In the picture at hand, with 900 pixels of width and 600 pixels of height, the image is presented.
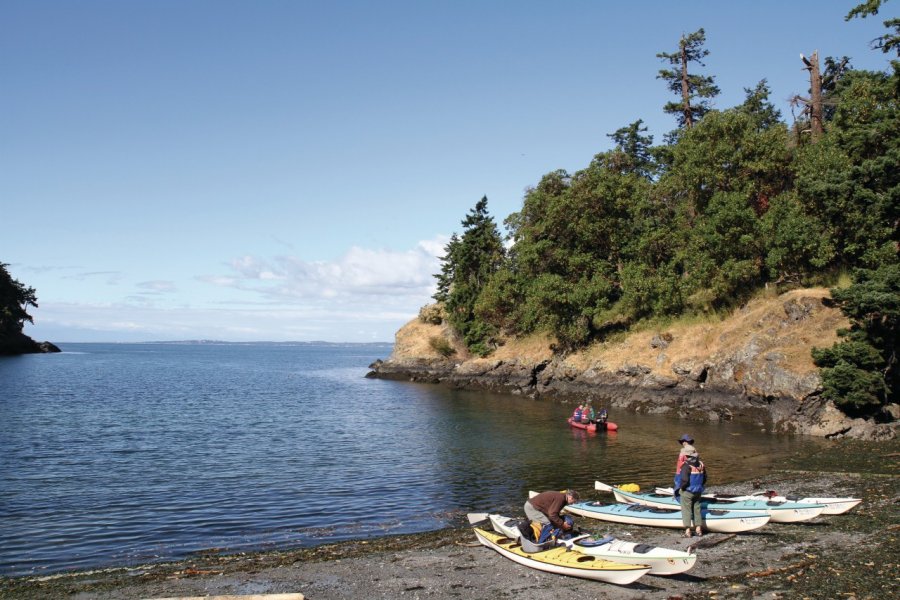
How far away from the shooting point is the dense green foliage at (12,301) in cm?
13612

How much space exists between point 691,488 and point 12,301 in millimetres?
160354

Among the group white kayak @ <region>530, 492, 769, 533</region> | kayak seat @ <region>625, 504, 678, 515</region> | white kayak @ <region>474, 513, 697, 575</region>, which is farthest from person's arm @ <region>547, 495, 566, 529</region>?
kayak seat @ <region>625, 504, 678, 515</region>

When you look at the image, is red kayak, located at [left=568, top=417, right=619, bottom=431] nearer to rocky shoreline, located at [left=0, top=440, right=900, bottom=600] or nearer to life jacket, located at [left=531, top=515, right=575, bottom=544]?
rocky shoreline, located at [left=0, top=440, right=900, bottom=600]

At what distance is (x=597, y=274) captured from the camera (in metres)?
66.6

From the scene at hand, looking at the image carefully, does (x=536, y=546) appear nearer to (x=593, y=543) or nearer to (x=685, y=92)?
(x=593, y=543)

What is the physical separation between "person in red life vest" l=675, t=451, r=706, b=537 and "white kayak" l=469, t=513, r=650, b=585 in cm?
422

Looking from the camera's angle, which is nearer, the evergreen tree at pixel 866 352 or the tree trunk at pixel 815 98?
the evergreen tree at pixel 866 352

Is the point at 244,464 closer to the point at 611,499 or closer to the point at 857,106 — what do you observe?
the point at 611,499

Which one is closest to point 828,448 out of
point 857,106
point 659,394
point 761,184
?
point 659,394

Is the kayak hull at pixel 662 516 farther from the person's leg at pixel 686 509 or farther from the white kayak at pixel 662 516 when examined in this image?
the person's leg at pixel 686 509

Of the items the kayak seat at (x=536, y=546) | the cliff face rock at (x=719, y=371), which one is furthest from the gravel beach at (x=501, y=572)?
the cliff face rock at (x=719, y=371)

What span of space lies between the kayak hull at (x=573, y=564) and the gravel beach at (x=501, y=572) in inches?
9.0

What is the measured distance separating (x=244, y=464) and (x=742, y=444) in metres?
27.9

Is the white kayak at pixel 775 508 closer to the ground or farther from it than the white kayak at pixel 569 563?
farther from it
